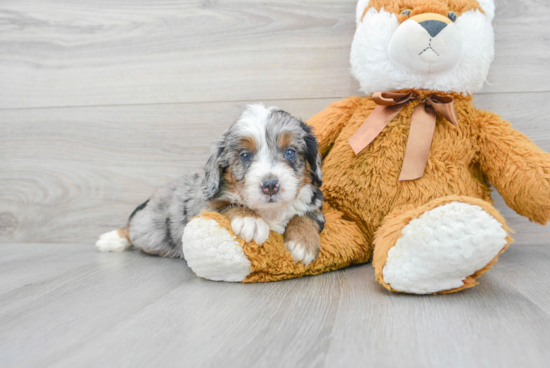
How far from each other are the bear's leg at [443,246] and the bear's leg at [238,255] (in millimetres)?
308

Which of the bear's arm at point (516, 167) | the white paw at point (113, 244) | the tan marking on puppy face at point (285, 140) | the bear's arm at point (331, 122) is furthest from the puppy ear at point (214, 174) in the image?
the bear's arm at point (516, 167)

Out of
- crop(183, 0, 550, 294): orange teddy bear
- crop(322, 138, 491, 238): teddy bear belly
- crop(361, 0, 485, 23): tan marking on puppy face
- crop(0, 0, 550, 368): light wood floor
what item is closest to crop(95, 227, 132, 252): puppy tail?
crop(0, 0, 550, 368): light wood floor

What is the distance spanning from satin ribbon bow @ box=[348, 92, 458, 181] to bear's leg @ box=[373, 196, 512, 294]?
0.39m

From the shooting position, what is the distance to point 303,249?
1.59 meters

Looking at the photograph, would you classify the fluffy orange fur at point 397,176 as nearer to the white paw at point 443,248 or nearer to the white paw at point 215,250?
the white paw at point 215,250

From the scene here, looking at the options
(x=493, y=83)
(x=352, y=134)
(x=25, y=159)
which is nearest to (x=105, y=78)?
(x=25, y=159)

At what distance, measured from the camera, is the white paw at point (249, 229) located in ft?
5.06

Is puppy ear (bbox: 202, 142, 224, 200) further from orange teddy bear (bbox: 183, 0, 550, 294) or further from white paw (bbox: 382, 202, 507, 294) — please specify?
white paw (bbox: 382, 202, 507, 294)

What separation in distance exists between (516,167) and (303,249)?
95 cm

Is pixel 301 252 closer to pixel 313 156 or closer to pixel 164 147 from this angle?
pixel 313 156

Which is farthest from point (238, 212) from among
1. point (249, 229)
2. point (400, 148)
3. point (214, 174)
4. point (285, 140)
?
point (400, 148)

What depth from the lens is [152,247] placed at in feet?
7.10

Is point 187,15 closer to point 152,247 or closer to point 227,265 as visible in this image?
point 152,247

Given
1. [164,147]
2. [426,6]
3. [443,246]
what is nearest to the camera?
[443,246]
